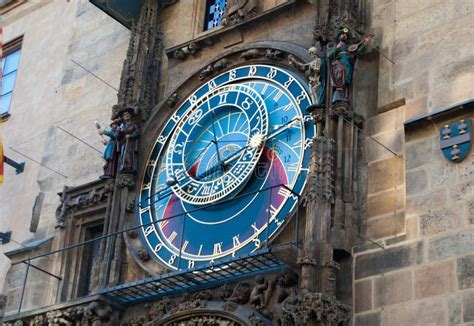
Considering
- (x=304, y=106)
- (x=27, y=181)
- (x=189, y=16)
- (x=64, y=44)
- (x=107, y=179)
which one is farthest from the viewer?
(x=64, y=44)

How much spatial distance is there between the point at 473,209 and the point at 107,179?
4.86m

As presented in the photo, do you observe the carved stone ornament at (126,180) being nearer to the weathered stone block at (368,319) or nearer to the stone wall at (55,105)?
the stone wall at (55,105)

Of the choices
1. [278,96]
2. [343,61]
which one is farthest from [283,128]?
[343,61]

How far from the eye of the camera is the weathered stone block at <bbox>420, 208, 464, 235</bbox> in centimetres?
991

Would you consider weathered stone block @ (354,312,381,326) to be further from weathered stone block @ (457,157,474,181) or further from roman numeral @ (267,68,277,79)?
roman numeral @ (267,68,277,79)

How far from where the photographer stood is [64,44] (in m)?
16.0

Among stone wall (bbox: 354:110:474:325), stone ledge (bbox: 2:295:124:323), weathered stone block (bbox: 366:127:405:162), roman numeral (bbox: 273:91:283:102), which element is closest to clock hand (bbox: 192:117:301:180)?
roman numeral (bbox: 273:91:283:102)

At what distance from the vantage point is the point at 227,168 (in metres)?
12.0

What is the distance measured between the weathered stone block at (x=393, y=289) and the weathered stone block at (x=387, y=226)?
46 centimetres

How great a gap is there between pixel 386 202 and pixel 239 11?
11.6 ft

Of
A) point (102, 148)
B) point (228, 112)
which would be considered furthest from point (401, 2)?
point (102, 148)

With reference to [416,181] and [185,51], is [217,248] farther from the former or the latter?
[185,51]

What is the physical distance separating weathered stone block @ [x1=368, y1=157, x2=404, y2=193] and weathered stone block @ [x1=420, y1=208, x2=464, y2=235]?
1.89ft

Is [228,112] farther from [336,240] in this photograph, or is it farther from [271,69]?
[336,240]
